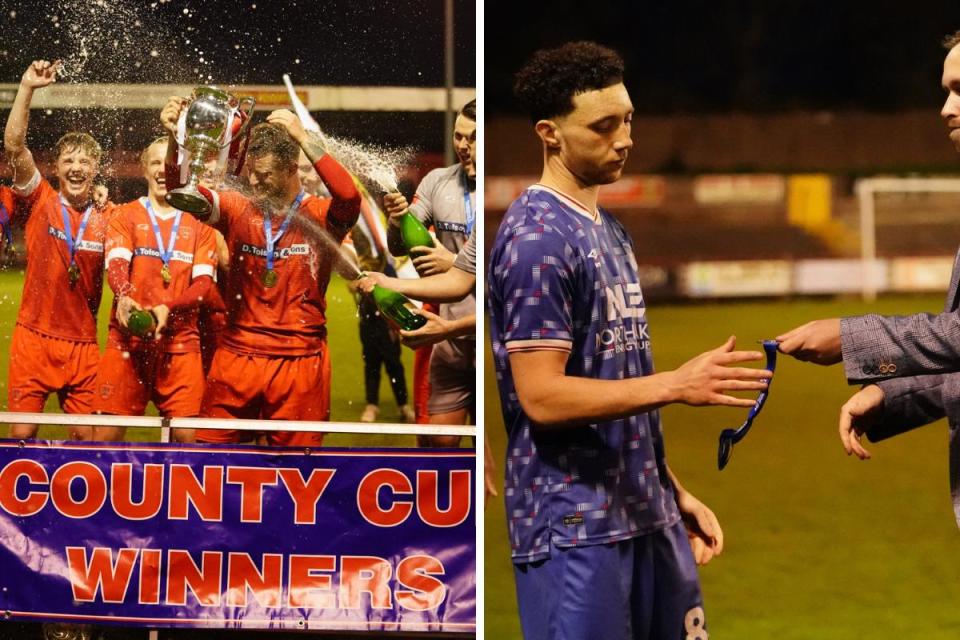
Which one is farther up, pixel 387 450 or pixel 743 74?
pixel 743 74

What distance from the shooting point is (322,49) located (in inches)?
134

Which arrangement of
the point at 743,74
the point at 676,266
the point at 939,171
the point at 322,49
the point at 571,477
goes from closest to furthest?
the point at 571,477 → the point at 322,49 → the point at 676,266 → the point at 939,171 → the point at 743,74

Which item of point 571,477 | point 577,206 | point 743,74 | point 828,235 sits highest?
point 743,74

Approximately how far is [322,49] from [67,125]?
0.74m

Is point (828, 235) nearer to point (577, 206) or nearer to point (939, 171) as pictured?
point (939, 171)

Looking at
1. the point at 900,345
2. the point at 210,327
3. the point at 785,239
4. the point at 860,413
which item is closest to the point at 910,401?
the point at 860,413

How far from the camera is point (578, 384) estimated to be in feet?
7.84

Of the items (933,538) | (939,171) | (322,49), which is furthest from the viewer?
(939,171)

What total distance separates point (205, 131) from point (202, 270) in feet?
1.26

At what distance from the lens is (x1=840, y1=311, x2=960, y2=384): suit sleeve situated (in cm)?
251

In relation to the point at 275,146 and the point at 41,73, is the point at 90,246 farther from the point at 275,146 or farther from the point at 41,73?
the point at 275,146

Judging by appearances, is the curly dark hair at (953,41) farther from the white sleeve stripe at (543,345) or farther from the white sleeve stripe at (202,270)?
the white sleeve stripe at (202,270)

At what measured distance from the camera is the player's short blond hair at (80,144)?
346 centimetres

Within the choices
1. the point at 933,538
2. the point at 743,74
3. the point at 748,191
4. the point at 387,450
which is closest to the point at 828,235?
the point at 748,191
